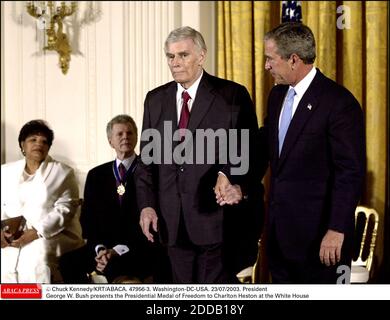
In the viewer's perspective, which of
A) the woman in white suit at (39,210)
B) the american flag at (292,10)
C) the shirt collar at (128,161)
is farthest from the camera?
the american flag at (292,10)

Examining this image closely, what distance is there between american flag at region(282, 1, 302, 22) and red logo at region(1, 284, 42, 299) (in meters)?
1.49

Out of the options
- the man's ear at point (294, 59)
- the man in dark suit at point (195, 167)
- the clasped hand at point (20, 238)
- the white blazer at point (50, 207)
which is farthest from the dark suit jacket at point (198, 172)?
the clasped hand at point (20, 238)

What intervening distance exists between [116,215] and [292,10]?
45.0 inches

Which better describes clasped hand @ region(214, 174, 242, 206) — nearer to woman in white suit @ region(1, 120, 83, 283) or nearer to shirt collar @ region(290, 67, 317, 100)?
shirt collar @ region(290, 67, 317, 100)

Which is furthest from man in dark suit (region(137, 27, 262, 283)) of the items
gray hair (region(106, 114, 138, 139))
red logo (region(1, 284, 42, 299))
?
red logo (region(1, 284, 42, 299))

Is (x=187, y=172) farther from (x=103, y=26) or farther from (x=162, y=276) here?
(x=103, y=26)

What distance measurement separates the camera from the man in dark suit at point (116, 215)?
2.68 metres

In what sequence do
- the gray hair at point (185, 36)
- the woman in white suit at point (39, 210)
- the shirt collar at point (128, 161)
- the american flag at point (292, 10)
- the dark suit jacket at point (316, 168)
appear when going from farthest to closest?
the american flag at point (292, 10) → the woman in white suit at point (39, 210) → the shirt collar at point (128, 161) → the gray hair at point (185, 36) → the dark suit jacket at point (316, 168)

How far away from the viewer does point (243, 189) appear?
245 cm

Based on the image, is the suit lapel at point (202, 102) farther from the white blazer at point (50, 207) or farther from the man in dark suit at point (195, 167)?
the white blazer at point (50, 207)

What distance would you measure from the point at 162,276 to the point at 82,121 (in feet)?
2.74

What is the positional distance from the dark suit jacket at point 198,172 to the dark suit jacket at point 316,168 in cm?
12

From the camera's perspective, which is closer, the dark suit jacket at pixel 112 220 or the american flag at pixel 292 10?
the dark suit jacket at pixel 112 220

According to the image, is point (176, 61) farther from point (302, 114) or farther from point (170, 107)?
point (302, 114)
